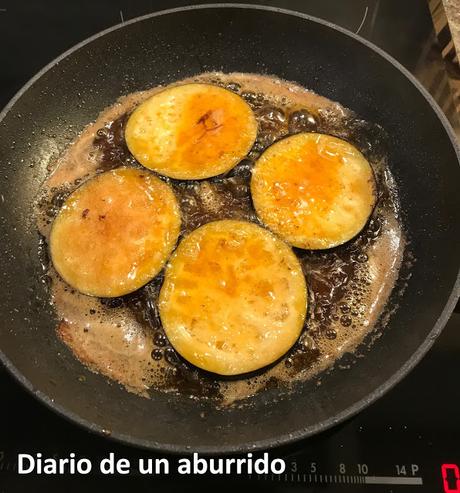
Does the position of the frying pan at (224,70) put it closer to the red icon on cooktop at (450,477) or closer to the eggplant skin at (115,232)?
the eggplant skin at (115,232)

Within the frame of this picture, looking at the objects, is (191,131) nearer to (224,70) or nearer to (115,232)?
(224,70)

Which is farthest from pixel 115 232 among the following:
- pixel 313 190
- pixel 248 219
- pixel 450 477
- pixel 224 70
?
pixel 450 477

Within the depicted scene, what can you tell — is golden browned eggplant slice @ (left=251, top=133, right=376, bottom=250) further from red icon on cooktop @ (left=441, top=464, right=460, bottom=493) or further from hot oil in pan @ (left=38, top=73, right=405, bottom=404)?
red icon on cooktop @ (left=441, top=464, right=460, bottom=493)

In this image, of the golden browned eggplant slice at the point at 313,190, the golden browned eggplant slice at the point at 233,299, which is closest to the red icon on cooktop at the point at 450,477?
the golden browned eggplant slice at the point at 233,299

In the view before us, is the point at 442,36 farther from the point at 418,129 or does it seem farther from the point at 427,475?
the point at 427,475

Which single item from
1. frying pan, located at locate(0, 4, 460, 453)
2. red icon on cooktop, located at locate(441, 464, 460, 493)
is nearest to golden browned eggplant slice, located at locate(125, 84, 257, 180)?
frying pan, located at locate(0, 4, 460, 453)

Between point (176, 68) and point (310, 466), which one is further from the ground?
point (176, 68)

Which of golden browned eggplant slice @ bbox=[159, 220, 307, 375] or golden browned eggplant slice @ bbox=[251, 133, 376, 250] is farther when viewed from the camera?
golden browned eggplant slice @ bbox=[251, 133, 376, 250]

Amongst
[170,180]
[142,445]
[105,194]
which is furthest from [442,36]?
[142,445]
